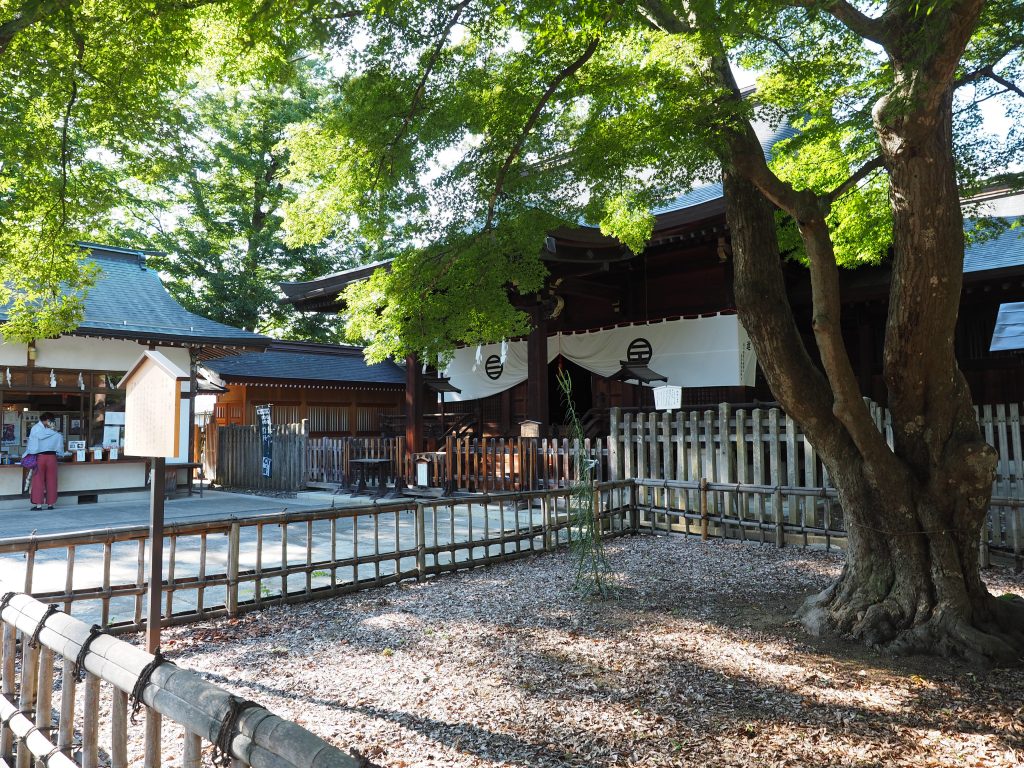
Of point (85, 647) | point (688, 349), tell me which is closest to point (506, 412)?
point (688, 349)

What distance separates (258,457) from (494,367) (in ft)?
18.9

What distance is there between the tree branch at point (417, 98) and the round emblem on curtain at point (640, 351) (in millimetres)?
7722

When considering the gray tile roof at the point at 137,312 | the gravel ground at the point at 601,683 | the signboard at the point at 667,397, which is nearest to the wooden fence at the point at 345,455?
the gray tile roof at the point at 137,312

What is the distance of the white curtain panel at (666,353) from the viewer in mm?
11492

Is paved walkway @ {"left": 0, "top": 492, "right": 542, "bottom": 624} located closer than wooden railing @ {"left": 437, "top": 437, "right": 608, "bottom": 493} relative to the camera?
Yes

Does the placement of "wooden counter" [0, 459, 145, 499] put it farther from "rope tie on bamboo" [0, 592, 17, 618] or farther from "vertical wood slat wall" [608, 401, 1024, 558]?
"rope tie on bamboo" [0, 592, 17, 618]

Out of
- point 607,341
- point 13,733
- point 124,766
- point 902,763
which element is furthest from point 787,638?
point 607,341

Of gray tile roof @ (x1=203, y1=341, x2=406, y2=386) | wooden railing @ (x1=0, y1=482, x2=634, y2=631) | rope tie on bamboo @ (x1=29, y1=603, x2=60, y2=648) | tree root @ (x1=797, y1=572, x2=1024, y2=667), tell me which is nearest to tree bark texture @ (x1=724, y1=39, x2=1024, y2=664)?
tree root @ (x1=797, y1=572, x2=1024, y2=667)

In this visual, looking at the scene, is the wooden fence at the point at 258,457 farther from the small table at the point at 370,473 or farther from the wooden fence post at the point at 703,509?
the wooden fence post at the point at 703,509

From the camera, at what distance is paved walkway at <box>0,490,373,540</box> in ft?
30.5

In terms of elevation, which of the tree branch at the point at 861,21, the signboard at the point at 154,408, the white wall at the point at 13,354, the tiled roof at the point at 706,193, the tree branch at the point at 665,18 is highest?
the tiled roof at the point at 706,193

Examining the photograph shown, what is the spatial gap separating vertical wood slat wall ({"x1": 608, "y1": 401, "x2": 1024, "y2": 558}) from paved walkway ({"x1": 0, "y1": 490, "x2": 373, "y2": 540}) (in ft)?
13.9

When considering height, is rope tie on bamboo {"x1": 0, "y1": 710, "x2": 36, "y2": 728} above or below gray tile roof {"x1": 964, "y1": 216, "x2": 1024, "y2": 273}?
below

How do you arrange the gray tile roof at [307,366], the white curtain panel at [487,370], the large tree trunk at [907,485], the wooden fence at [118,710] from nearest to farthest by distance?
1. the wooden fence at [118,710]
2. the large tree trunk at [907,485]
3. the white curtain panel at [487,370]
4. the gray tile roof at [307,366]
